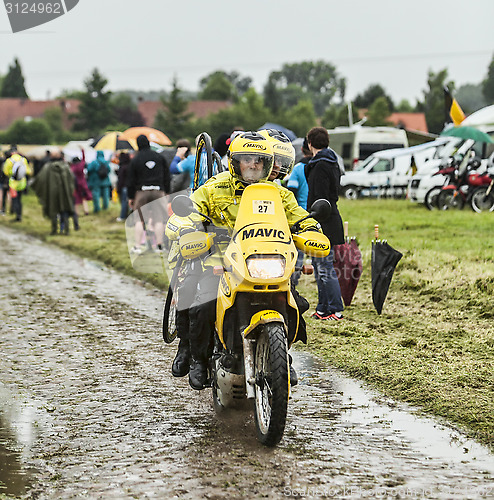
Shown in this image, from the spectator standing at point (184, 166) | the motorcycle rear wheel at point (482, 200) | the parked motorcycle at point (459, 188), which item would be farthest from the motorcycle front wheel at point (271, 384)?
the parked motorcycle at point (459, 188)

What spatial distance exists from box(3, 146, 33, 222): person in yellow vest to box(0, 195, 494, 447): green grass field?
282 inches

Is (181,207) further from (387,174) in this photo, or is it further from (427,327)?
(387,174)

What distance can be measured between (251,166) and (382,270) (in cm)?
441

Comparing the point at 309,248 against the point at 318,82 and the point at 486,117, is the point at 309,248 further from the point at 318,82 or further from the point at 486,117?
the point at 318,82

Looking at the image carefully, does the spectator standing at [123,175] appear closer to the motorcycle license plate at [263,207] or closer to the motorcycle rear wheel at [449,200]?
the motorcycle rear wheel at [449,200]

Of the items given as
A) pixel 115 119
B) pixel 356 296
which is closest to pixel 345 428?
pixel 356 296

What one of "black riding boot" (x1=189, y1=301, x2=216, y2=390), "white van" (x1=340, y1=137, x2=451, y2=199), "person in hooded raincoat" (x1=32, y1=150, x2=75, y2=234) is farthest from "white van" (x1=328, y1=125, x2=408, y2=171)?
"black riding boot" (x1=189, y1=301, x2=216, y2=390)

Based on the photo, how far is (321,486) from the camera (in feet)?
14.4

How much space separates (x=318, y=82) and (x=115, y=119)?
68.0 m

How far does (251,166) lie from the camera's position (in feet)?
17.7

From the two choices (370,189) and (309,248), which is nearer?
(309,248)

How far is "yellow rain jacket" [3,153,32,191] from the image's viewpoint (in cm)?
2383

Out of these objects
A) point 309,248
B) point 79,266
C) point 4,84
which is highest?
point 4,84

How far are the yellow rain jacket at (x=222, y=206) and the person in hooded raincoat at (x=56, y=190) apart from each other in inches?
571
